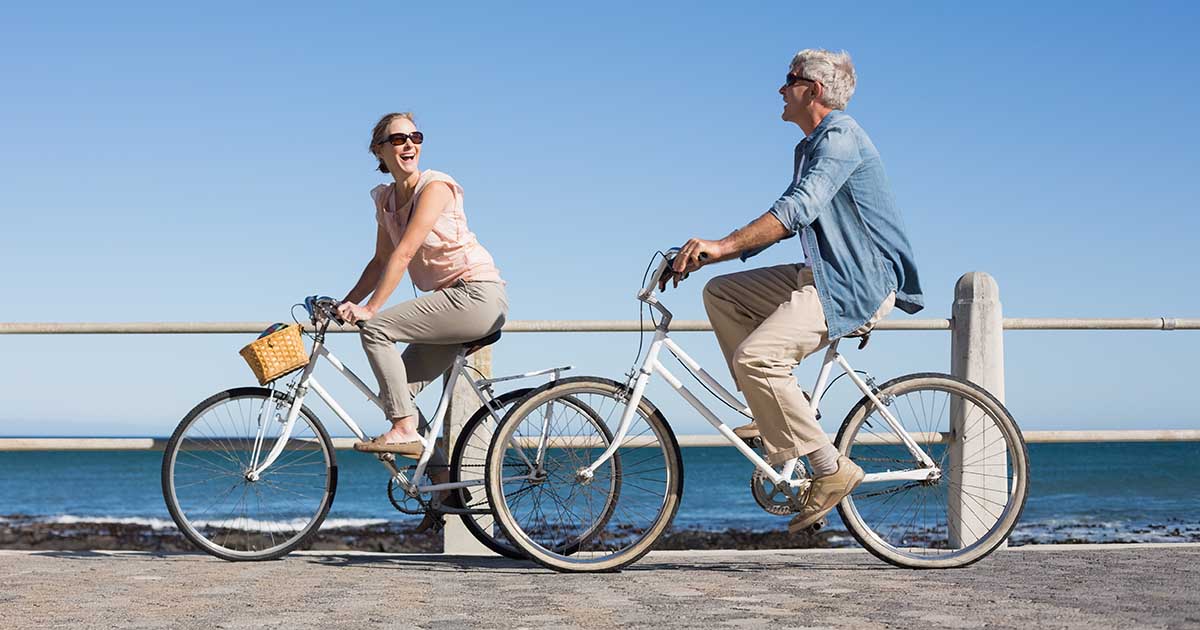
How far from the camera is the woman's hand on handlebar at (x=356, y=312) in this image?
4750mm

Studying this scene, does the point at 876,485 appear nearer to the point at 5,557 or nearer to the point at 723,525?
the point at 5,557

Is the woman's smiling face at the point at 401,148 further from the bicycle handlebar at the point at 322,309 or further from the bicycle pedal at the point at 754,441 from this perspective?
the bicycle pedal at the point at 754,441

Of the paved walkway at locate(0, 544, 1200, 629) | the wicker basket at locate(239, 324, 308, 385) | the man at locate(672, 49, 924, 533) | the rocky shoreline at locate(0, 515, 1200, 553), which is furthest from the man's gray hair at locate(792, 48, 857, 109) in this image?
the rocky shoreline at locate(0, 515, 1200, 553)

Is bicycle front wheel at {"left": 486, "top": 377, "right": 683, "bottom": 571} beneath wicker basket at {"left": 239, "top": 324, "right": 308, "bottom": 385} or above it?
beneath

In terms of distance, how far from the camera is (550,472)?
475cm

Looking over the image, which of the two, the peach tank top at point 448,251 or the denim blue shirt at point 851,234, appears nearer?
the denim blue shirt at point 851,234

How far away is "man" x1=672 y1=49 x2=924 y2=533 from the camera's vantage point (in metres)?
4.23

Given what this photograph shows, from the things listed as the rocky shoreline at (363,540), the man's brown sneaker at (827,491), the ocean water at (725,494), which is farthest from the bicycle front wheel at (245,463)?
the ocean water at (725,494)

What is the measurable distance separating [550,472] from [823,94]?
1694mm

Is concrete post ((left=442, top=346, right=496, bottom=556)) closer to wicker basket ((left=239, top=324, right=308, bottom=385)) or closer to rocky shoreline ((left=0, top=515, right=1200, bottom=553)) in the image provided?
wicker basket ((left=239, top=324, right=308, bottom=385))

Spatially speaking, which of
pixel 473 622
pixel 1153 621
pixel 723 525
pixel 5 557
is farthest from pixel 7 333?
pixel 723 525

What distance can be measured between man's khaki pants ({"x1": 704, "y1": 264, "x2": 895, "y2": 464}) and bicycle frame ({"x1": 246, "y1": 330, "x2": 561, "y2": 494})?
3.20 feet

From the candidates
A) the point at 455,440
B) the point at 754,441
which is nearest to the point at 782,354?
the point at 754,441

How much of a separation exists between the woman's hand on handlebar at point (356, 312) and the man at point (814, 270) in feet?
3.99
